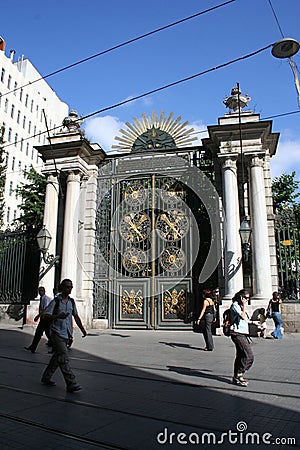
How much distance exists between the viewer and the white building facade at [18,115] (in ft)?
170

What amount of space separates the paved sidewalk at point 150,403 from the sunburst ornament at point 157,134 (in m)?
9.17

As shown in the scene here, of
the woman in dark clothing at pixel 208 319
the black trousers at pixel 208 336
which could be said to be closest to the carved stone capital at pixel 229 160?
the woman in dark clothing at pixel 208 319

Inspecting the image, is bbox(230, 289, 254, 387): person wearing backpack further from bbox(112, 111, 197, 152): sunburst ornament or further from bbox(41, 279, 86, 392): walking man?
bbox(112, 111, 197, 152): sunburst ornament

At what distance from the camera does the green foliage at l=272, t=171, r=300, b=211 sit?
1989 centimetres

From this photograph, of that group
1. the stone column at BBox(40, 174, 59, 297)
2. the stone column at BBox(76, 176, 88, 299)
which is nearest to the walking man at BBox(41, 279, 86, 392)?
the stone column at BBox(76, 176, 88, 299)

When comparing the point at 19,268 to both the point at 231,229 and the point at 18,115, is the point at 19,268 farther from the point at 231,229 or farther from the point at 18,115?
the point at 18,115

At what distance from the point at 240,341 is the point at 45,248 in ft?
33.3

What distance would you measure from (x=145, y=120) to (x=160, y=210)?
399 cm

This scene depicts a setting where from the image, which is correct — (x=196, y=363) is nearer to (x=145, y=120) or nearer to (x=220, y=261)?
(x=220, y=261)

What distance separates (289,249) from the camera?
43.2 feet

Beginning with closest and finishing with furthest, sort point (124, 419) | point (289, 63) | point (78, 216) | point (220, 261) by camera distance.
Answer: point (124, 419), point (289, 63), point (220, 261), point (78, 216)

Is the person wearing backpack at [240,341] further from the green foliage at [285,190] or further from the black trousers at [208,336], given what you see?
the green foliage at [285,190]

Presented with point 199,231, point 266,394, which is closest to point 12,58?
point 199,231

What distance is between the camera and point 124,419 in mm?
4168
